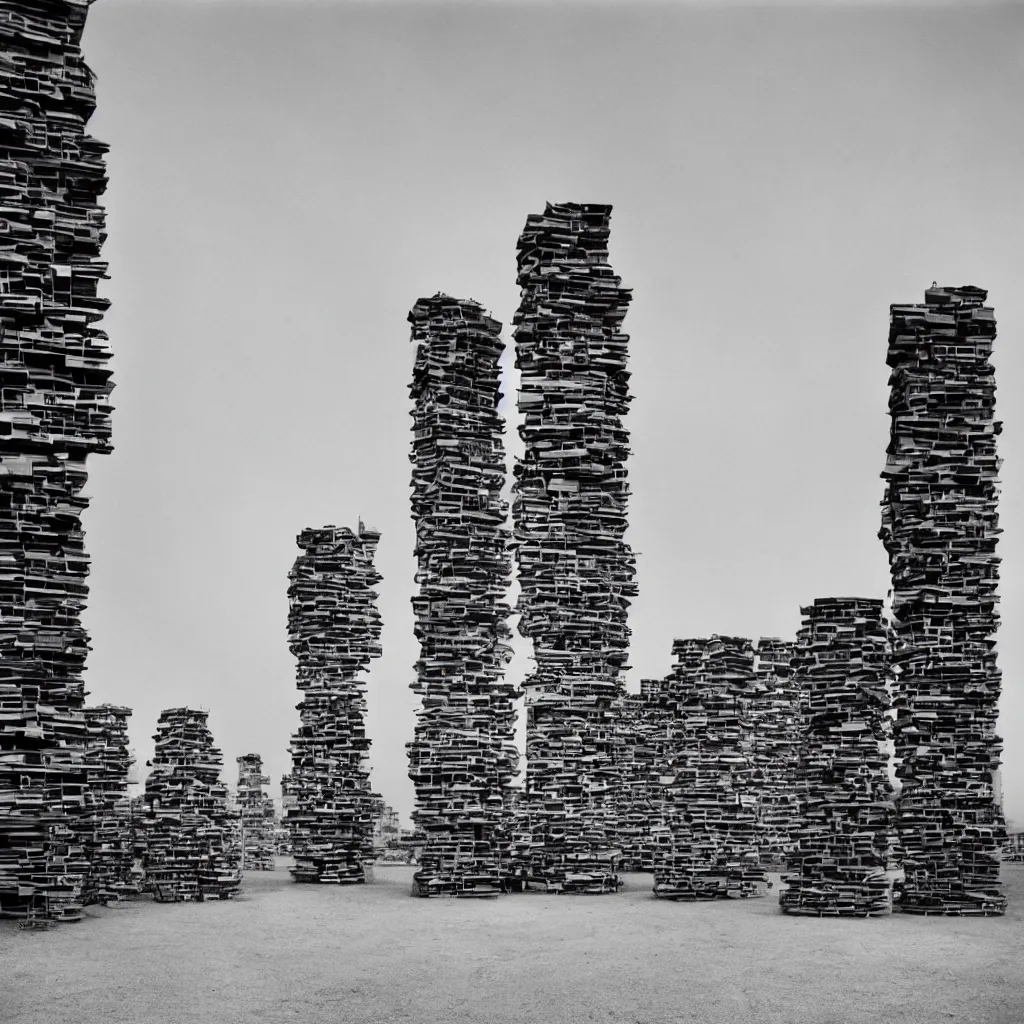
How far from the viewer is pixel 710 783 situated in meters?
24.0

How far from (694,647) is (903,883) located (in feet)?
17.2

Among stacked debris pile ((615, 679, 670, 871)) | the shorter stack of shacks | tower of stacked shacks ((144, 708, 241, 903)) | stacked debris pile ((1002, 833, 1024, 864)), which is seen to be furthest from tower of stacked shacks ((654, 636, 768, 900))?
stacked debris pile ((1002, 833, 1024, 864))

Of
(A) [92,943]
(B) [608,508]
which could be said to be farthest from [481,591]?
(A) [92,943]

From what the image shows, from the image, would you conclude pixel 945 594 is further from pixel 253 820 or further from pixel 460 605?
pixel 253 820

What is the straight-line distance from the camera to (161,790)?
81.0 feet

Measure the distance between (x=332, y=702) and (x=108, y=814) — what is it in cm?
602

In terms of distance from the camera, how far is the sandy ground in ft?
44.1

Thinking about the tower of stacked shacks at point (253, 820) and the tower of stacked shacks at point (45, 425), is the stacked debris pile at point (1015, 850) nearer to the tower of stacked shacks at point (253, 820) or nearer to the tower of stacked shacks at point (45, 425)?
the tower of stacked shacks at point (253, 820)

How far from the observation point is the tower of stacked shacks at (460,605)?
24.3m

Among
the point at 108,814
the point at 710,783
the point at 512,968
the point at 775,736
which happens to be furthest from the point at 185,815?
the point at 775,736

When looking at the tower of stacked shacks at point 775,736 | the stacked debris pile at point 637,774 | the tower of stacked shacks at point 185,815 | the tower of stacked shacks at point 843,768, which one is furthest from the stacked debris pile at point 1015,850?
the tower of stacked shacks at point 185,815

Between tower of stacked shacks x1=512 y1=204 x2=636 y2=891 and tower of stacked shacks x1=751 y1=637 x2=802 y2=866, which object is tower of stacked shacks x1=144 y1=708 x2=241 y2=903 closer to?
tower of stacked shacks x1=512 y1=204 x2=636 y2=891

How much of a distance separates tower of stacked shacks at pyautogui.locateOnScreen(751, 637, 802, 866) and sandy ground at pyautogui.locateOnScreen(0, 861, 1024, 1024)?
1177cm

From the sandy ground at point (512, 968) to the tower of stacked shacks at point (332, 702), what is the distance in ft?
25.2
